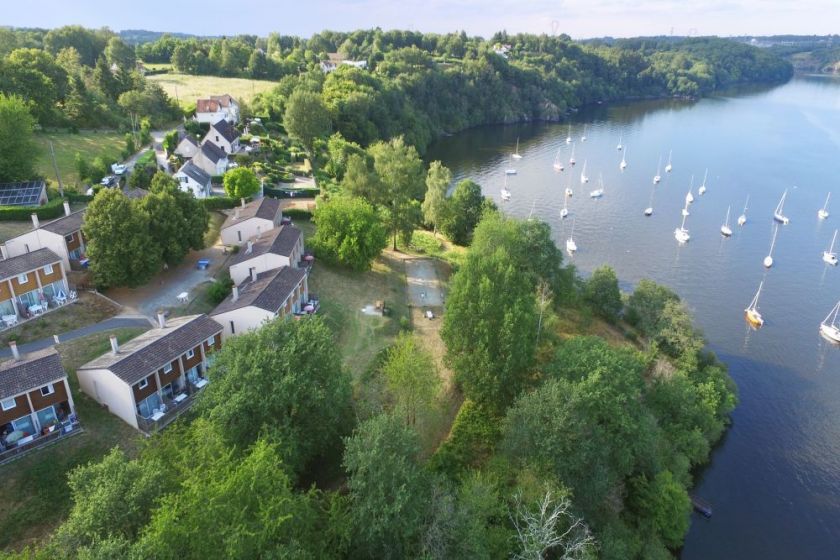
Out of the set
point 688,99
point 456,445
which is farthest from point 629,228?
point 688,99

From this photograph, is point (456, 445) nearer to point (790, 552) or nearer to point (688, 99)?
point (790, 552)

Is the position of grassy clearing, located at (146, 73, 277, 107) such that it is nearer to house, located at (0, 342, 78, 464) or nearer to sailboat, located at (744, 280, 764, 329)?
house, located at (0, 342, 78, 464)

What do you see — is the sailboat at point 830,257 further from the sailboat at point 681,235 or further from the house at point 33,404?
the house at point 33,404

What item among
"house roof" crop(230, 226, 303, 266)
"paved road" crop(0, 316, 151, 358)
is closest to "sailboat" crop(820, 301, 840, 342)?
"house roof" crop(230, 226, 303, 266)

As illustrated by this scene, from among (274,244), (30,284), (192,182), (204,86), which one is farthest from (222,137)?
(204,86)

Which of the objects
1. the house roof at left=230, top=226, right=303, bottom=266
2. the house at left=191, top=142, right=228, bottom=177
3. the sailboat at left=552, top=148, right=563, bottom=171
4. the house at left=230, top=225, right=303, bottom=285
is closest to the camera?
the house at left=230, top=225, right=303, bottom=285

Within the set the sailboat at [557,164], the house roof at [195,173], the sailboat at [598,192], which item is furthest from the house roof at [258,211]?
the sailboat at [557,164]

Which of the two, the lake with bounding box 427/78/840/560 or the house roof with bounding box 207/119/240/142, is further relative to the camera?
the house roof with bounding box 207/119/240/142

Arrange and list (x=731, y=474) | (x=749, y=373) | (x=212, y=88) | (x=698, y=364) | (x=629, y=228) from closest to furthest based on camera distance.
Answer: (x=731, y=474)
(x=698, y=364)
(x=749, y=373)
(x=629, y=228)
(x=212, y=88)
